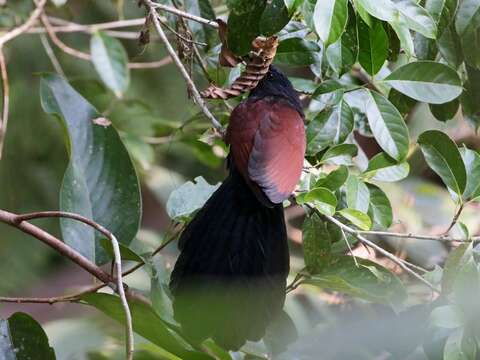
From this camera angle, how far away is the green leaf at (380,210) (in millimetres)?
1324

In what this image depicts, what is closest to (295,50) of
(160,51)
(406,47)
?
(406,47)

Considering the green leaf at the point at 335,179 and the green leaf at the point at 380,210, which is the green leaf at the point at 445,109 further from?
the green leaf at the point at 335,179

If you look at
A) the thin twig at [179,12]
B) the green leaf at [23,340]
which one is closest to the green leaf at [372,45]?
the thin twig at [179,12]

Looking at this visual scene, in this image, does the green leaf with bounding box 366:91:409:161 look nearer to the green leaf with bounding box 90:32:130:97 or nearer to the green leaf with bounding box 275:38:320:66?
the green leaf with bounding box 275:38:320:66

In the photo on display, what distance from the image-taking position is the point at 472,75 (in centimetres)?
139

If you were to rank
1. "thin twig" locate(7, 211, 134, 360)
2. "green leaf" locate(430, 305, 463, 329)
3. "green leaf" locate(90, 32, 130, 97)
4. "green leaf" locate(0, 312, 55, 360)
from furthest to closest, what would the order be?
1. "green leaf" locate(90, 32, 130, 97)
2. "green leaf" locate(0, 312, 55, 360)
3. "green leaf" locate(430, 305, 463, 329)
4. "thin twig" locate(7, 211, 134, 360)

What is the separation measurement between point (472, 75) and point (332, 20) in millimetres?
448

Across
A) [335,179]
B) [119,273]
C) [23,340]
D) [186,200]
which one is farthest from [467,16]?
[23,340]

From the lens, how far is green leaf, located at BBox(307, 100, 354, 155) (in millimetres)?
1290

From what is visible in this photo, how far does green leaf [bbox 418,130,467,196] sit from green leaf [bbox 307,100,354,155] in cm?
12

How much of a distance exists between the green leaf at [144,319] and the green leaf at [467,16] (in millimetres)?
627

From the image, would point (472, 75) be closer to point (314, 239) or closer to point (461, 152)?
point (461, 152)

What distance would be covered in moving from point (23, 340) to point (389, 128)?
25.4 inches

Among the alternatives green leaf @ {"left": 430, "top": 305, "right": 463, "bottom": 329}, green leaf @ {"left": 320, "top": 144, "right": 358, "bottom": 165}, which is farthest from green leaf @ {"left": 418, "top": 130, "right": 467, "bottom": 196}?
green leaf @ {"left": 430, "top": 305, "right": 463, "bottom": 329}
